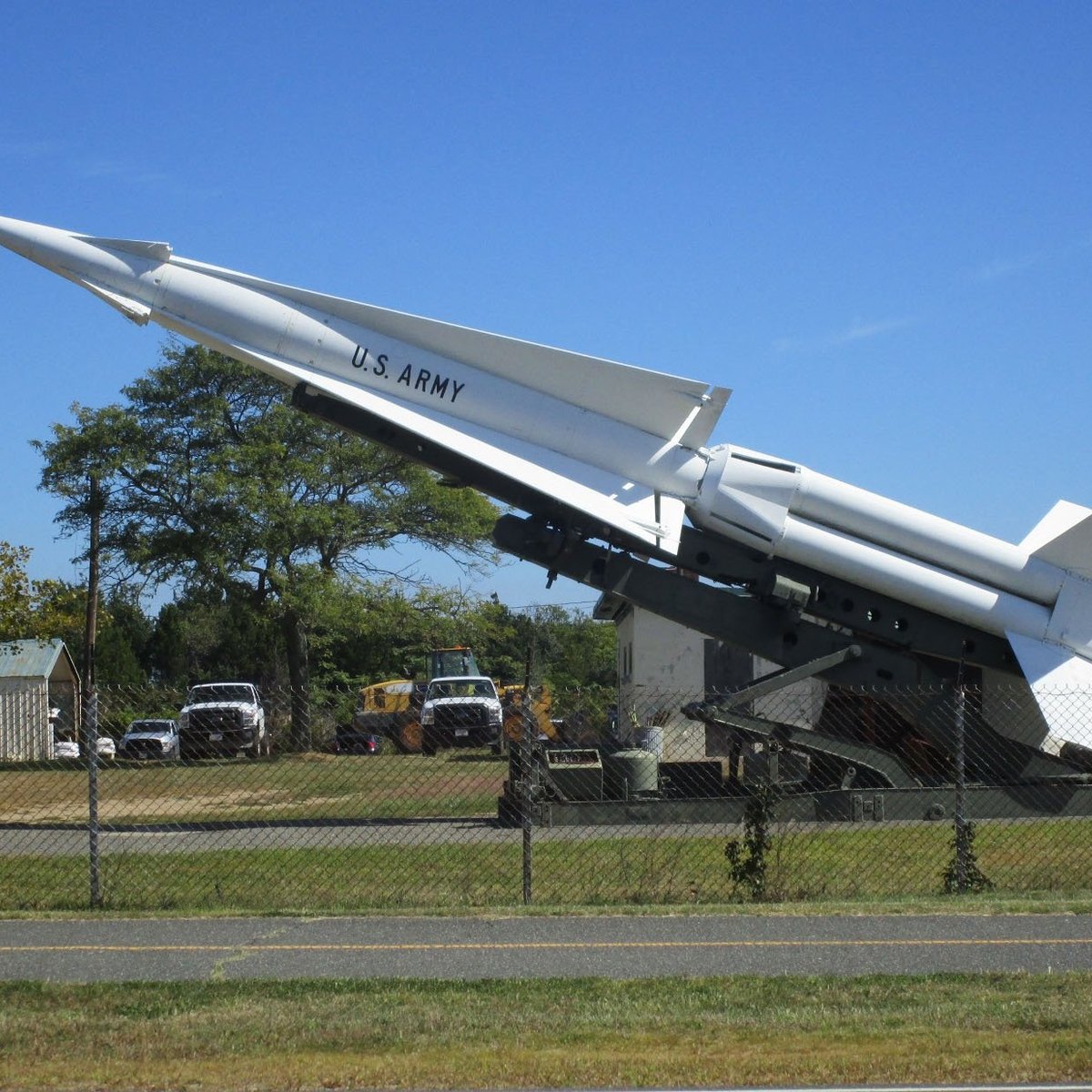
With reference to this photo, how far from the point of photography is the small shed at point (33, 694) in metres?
29.7

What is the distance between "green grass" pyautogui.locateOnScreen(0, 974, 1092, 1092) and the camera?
17.5ft

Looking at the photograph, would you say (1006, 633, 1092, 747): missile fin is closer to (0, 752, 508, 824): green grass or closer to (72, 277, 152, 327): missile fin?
(0, 752, 508, 824): green grass

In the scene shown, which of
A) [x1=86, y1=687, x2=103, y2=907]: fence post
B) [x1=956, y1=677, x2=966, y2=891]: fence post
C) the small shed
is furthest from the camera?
the small shed

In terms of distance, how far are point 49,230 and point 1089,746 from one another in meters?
12.5

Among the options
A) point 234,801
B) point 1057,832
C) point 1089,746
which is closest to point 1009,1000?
point 1057,832

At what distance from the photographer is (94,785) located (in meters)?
9.27

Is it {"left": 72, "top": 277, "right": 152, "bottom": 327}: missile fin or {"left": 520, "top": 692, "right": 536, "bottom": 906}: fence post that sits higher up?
{"left": 72, "top": 277, "right": 152, "bottom": 327}: missile fin

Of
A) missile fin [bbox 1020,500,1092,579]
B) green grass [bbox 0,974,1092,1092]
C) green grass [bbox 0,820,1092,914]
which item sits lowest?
green grass [bbox 0,820,1092,914]

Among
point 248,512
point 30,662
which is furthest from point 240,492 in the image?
point 30,662

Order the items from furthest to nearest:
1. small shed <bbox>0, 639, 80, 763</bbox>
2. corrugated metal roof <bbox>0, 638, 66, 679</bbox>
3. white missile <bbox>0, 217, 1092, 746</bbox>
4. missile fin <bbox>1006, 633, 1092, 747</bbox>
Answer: corrugated metal roof <bbox>0, 638, 66, 679</bbox>, small shed <bbox>0, 639, 80, 763</bbox>, missile fin <bbox>1006, 633, 1092, 747</bbox>, white missile <bbox>0, 217, 1092, 746</bbox>

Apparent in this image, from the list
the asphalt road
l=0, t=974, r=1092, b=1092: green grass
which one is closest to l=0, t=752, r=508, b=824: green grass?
the asphalt road

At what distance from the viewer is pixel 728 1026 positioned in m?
6.02

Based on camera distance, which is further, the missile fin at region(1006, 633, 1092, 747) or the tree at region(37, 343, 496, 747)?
the tree at region(37, 343, 496, 747)

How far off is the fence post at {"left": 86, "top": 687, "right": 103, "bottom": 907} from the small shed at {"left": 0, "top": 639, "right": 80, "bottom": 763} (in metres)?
18.4
